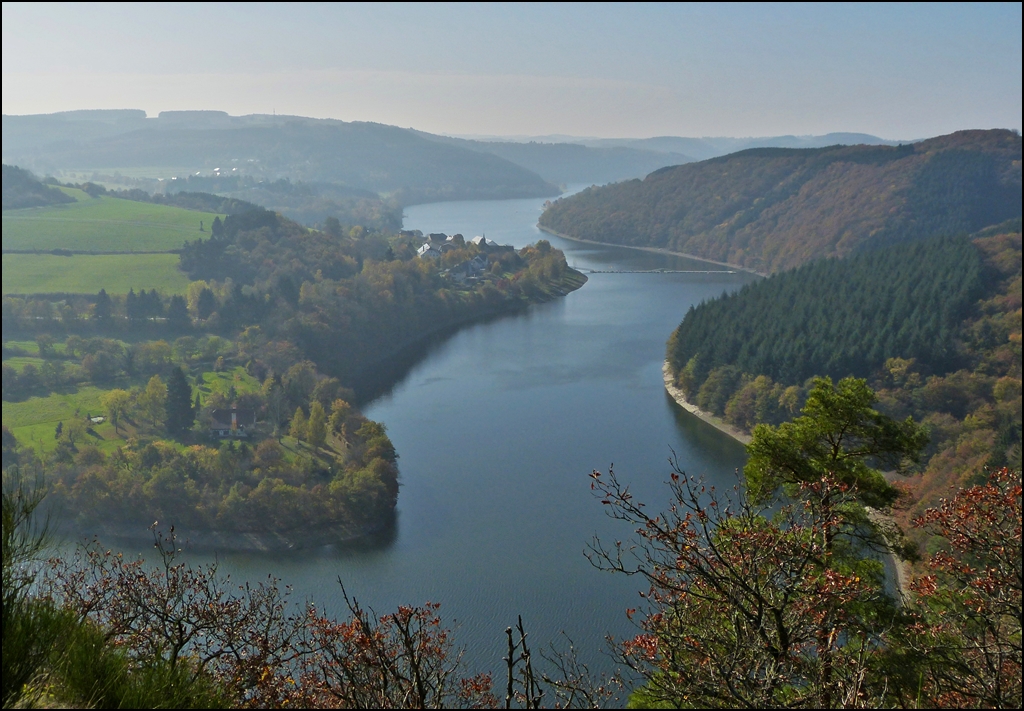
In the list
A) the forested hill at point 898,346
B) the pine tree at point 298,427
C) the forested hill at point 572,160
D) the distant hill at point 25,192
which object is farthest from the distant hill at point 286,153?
the forested hill at point 898,346

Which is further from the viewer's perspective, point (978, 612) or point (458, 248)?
point (458, 248)

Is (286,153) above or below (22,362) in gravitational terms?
above

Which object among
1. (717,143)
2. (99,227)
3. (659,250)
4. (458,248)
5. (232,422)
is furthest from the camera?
(717,143)

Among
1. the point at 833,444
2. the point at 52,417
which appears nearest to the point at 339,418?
the point at 52,417

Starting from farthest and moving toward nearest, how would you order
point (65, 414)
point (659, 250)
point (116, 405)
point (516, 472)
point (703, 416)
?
point (659, 250) < point (703, 416) < point (65, 414) < point (116, 405) < point (516, 472)

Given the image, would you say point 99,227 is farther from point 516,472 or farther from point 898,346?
point 898,346

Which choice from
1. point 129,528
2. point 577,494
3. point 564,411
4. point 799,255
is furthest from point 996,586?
point 799,255

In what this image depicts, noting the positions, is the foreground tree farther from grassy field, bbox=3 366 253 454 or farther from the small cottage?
grassy field, bbox=3 366 253 454

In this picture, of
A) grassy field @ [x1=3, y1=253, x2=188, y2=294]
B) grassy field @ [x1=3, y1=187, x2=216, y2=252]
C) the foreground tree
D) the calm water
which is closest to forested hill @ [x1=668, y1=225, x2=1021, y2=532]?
the calm water

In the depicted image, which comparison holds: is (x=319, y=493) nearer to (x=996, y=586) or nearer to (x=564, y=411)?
(x=564, y=411)
